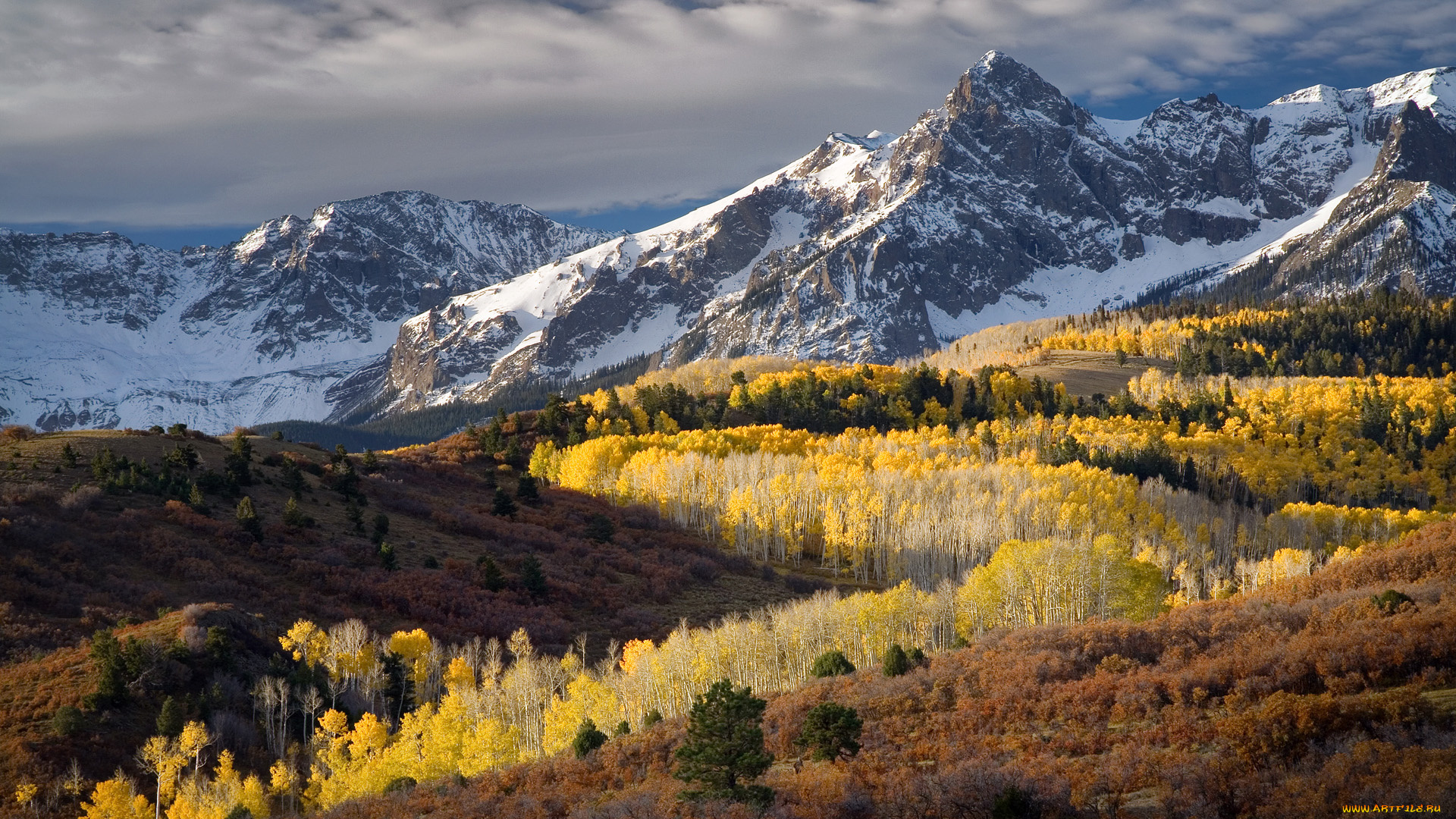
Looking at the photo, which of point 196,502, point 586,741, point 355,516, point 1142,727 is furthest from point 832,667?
point 196,502

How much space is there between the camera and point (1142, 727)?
35.0m

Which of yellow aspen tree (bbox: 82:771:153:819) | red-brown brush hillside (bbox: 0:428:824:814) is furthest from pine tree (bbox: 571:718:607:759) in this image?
red-brown brush hillside (bbox: 0:428:824:814)

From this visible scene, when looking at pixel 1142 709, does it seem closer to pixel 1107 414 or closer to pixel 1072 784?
pixel 1072 784

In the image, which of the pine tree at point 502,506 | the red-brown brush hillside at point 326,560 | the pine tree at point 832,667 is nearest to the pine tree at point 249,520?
the red-brown brush hillside at point 326,560

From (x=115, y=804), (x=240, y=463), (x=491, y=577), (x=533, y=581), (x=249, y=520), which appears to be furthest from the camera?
(x=240, y=463)

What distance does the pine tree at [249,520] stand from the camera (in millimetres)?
90125

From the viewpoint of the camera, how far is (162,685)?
59.0m

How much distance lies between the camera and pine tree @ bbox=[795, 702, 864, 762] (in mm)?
36781

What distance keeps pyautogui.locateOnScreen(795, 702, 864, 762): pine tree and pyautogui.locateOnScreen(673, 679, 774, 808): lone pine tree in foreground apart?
2.69 m

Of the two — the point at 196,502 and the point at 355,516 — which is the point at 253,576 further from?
the point at 355,516

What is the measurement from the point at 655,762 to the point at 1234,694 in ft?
73.3

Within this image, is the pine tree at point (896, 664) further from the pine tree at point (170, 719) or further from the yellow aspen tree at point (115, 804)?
the pine tree at point (170, 719)

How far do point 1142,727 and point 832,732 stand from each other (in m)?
10.6

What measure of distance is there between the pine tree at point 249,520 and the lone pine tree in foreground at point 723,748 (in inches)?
2676
